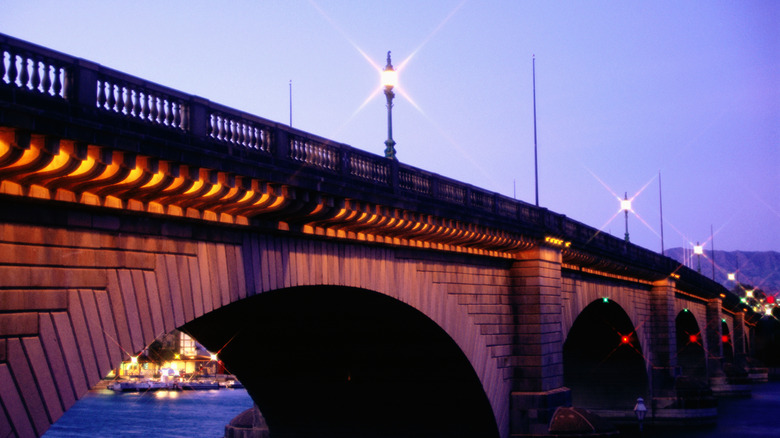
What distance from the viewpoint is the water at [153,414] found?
195 feet

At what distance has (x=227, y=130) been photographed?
15.9 meters

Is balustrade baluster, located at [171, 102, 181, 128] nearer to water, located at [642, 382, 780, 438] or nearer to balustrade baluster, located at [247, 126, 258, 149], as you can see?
balustrade baluster, located at [247, 126, 258, 149]

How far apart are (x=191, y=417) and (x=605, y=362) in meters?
31.6

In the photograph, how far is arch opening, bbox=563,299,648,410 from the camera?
168 feet

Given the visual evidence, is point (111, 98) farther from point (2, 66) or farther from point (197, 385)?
point (197, 385)

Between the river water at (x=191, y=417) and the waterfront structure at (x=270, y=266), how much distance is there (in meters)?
13.4

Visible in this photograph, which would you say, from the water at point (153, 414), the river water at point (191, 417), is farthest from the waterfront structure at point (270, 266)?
the water at point (153, 414)

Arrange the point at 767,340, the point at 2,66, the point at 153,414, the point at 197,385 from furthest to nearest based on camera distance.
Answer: the point at 767,340, the point at 197,385, the point at 153,414, the point at 2,66

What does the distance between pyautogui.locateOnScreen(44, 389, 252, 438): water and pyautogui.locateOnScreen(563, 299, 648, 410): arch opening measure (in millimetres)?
22704

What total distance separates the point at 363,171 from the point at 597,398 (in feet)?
133

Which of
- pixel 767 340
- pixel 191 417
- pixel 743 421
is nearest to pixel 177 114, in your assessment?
pixel 743 421

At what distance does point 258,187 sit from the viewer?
15.9 meters

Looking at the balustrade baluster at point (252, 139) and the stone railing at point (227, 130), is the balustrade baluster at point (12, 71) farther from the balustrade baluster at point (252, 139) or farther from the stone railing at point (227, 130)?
the balustrade baluster at point (252, 139)

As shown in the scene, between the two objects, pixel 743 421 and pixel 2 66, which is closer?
pixel 2 66
